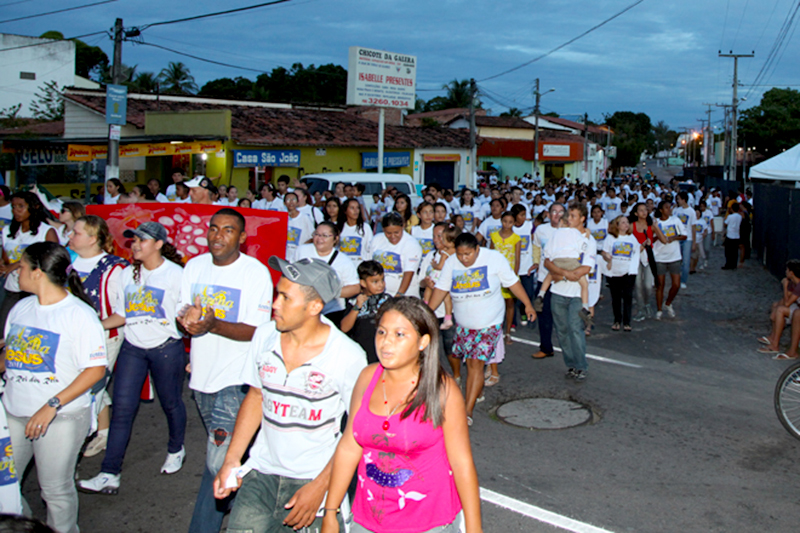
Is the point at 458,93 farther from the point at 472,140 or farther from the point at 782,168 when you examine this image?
the point at 782,168

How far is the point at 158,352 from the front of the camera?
4902 mm

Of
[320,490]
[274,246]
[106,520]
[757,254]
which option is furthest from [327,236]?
[757,254]

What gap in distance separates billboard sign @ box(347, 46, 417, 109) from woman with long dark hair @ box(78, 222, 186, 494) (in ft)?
71.5

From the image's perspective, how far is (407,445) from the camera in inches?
113

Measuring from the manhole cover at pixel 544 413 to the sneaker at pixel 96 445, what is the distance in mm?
3494

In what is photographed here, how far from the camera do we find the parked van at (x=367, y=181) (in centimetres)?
1852

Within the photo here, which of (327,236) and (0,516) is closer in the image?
(0,516)

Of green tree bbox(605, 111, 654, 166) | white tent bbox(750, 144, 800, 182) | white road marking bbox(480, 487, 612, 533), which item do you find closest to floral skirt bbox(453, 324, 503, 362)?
white road marking bbox(480, 487, 612, 533)

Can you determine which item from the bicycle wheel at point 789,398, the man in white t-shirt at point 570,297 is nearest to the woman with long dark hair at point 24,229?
the man in white t-shirt at point 570,297

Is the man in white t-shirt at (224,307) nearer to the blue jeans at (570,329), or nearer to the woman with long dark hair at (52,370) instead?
the woman with long dark hair at (52,370)

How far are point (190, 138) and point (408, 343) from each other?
20791mm

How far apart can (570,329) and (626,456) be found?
2248 millimetres

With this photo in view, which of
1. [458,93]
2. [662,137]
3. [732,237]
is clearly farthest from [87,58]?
[662,137]

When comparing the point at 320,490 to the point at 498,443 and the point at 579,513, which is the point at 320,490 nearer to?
the point at 579,513
